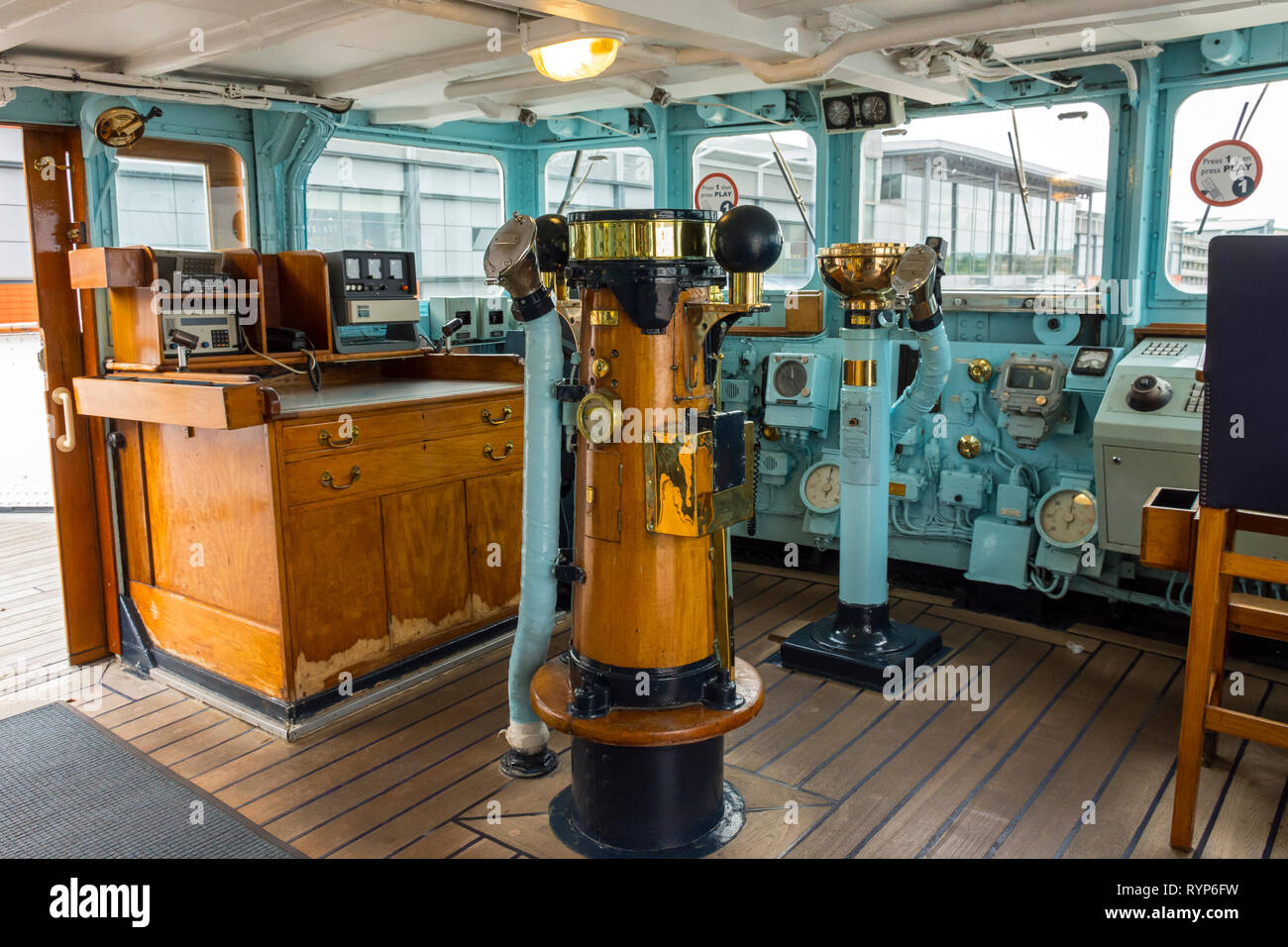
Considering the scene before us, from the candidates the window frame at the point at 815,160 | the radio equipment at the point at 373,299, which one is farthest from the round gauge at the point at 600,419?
the window frame at the point at 815,160

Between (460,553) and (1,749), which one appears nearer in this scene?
(1,749)

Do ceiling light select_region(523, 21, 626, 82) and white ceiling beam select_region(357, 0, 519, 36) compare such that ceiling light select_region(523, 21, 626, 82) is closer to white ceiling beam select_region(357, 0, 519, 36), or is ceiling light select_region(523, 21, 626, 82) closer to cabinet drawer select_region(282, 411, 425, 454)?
white ceiling beam select_region(357, 0, 519, 36)

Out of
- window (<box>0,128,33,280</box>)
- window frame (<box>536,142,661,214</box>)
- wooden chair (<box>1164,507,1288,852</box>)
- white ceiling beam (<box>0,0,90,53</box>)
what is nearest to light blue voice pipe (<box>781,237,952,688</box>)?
wooden chair (<box>1164,507,1288,852</box>)

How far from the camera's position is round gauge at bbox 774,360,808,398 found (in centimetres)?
520

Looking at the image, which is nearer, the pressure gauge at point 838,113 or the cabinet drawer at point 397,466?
the cabinet drawer at point 397,466

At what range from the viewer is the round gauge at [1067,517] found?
4.32 m

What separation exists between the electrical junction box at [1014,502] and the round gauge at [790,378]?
3.78 ft

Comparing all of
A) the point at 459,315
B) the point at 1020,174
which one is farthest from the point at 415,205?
the point at 1020,174

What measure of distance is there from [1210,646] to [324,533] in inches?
110

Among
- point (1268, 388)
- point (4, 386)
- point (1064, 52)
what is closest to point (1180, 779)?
point (1268, 388)

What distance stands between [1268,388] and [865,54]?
2.13m

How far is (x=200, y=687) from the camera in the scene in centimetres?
384

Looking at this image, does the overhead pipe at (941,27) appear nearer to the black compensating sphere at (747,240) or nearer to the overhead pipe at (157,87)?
the black compensating sphere at (747,240)

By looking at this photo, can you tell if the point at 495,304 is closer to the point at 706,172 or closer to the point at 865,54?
the point at 706,172
